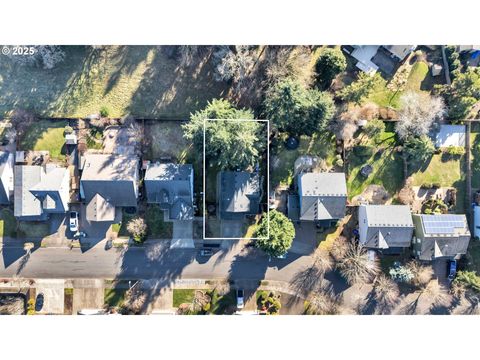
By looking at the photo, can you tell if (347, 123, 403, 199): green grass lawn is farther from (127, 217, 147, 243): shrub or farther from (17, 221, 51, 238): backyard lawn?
Answer: (17, 221, 51, 238): backyard lawn

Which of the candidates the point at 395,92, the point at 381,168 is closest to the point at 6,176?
the point at 381,168

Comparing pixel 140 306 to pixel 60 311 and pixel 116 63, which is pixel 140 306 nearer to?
pixel 60 311

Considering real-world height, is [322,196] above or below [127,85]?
below

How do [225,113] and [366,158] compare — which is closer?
[225,113]

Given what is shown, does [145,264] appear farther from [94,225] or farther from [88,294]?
[94,225]

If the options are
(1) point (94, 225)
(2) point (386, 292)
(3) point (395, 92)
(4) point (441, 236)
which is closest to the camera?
(4) point (441, 236)

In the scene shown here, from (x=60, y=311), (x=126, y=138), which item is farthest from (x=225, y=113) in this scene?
(x=60, y=311)
